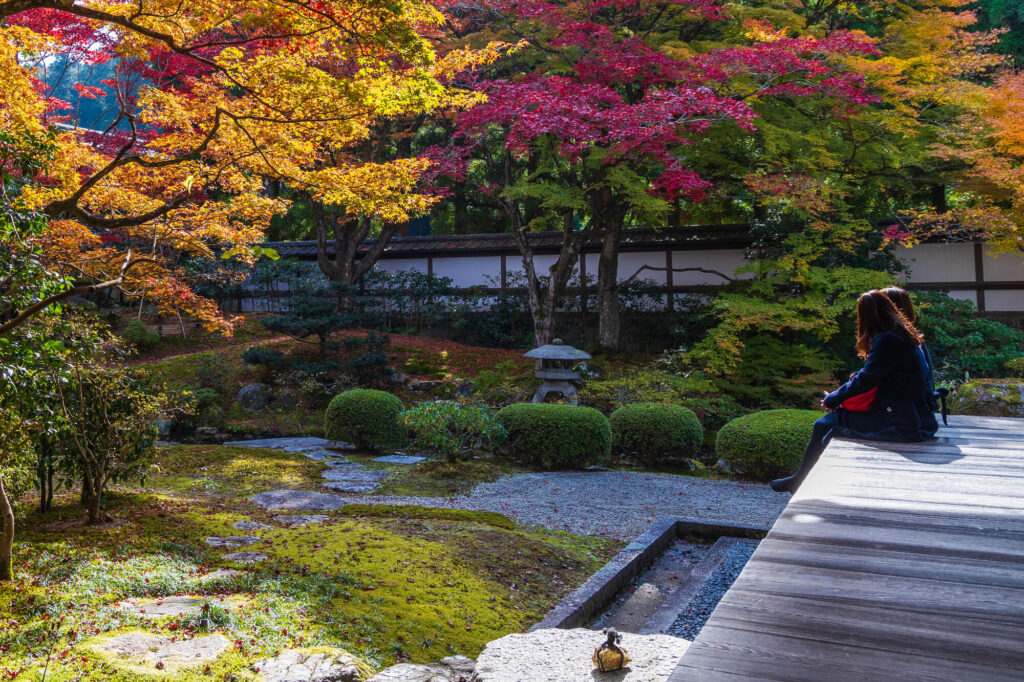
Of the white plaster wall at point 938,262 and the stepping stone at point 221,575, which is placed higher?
the white plaster wall at point 938,262

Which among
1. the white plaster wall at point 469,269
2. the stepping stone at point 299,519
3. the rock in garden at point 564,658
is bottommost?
the stepping stone at point 299,519

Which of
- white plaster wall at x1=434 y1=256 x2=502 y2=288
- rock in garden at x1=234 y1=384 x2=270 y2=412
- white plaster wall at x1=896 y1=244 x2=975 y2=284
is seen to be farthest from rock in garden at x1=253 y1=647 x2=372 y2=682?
white plaster wall at x1=896 y1=244 x2=975 y2=284

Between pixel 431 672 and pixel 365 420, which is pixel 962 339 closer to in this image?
pixel 365 420

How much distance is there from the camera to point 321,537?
207 inches

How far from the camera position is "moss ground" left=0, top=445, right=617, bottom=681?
3293 millimetres

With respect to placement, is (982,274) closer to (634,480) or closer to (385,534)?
(634,480)

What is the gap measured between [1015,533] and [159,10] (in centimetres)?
603

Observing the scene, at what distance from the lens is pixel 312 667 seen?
10.1 feet

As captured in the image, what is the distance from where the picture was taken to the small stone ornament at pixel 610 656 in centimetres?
286

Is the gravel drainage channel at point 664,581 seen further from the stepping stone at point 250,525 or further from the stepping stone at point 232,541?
the stepping stone at point 250,525

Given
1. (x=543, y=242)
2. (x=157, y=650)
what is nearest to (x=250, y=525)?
(x=157, y=650)

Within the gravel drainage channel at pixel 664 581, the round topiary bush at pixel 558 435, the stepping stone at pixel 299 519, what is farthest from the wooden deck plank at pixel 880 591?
the round topiary bush at pixel 558 435

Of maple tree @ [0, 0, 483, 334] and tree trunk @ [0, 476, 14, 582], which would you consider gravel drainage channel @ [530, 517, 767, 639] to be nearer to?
tree trunk @ [0, 476, 14, 582]

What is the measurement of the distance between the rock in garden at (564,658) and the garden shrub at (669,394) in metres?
7.64
